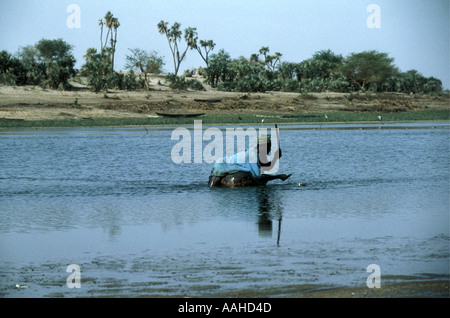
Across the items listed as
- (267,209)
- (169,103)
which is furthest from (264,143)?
(169,103)

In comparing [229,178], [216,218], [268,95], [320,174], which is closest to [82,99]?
[268,95]

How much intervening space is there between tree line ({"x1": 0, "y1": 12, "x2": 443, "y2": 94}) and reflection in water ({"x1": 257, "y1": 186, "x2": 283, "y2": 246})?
41613 millimetres

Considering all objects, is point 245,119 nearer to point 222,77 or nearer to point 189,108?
point 189,108

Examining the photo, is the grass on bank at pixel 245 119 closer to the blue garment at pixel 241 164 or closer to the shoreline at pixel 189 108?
the shoreline at pixel 189 108

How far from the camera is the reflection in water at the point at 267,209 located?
41.9ft

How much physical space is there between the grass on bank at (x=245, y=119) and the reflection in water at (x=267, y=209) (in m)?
31.8

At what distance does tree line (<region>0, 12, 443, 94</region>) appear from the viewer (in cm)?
6016

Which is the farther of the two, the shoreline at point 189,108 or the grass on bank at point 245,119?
the shoreline at point 189,108

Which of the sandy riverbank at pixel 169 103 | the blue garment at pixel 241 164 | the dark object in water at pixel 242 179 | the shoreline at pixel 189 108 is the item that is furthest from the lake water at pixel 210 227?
the sandy riverbank at pixel 169 103

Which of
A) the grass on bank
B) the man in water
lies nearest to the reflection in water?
the man in water

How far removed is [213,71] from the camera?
7838 cm

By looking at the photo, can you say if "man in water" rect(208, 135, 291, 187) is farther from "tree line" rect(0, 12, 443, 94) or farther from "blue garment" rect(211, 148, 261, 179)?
"tree line" rect(0, 12, 443, 94)

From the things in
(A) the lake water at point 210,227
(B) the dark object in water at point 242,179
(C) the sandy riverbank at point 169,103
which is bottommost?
(A) the lake water at point 210,227

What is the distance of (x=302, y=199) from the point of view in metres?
17.1
